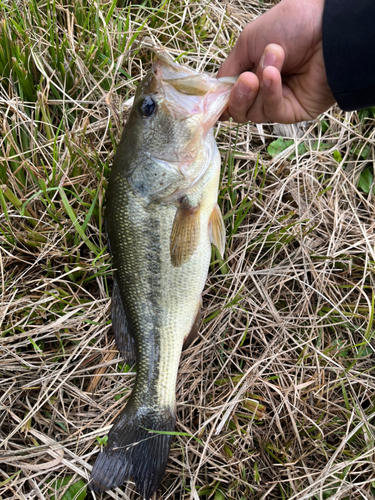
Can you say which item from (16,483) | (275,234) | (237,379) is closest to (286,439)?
(237,379)

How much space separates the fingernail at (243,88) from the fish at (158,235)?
10 cm

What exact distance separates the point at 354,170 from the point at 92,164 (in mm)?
2082

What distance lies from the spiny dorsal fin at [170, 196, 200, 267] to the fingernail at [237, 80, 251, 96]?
0.68 metres

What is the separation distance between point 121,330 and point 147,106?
141 cm

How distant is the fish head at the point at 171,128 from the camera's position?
2051 mm

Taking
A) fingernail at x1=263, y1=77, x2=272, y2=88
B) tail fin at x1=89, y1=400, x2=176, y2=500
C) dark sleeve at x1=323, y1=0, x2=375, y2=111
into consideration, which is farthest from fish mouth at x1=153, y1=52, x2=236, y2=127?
tail fin at x1=89, y1=400, x2=176, y2=500

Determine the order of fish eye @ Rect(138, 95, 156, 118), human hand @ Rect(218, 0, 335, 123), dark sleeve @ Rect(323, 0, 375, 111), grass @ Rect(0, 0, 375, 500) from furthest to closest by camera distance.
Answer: grass @ Rect(0, 0, 375, 500), fish eye @ Rect(138, 95, 156, 118), human hand @ Rect(218, 0, 335, 123), dark sleeve @ Rect(323, 0, 375, 111)

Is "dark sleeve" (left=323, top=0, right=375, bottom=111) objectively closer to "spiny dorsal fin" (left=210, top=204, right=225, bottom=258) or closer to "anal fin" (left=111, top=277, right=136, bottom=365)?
"spiny dorsal fin" (left=210, top=204, right=225, bottom=258)

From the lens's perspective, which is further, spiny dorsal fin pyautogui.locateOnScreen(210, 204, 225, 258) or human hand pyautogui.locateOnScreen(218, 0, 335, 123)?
spiny dorsal fin pyautogui.locateOnScreen(210, 204, 225, 258)

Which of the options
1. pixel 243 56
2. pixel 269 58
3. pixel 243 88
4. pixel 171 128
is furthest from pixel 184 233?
pixel 243 56

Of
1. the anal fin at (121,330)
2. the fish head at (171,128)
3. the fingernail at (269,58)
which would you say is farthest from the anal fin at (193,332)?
the fingernail at (269,58)

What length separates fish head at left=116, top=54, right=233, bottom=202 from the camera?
6.73 feet

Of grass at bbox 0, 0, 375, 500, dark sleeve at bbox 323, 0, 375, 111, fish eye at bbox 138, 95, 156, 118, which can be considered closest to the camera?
dark sleeve at bbox 323, 0, 375, 111

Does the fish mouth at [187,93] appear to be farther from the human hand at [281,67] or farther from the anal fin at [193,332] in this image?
the anal fin at [193,332]
